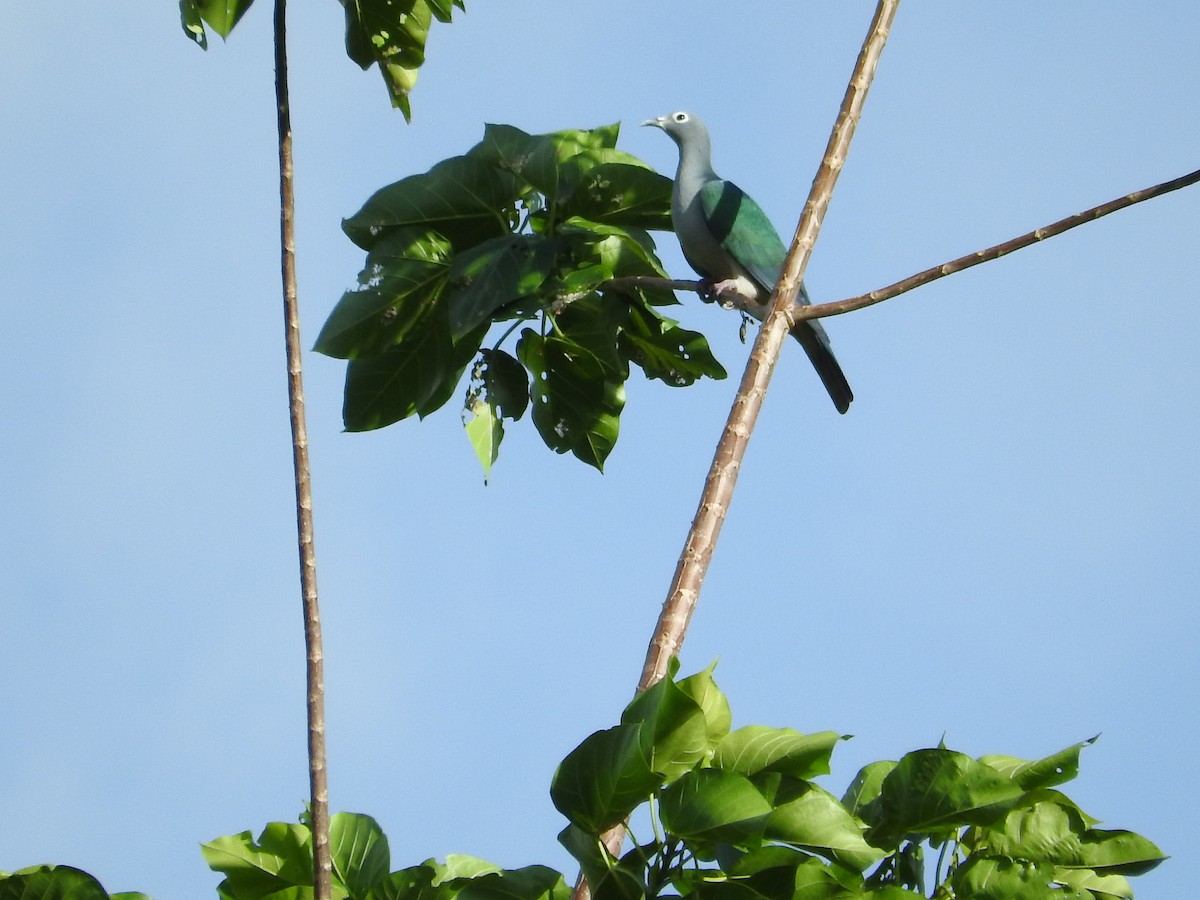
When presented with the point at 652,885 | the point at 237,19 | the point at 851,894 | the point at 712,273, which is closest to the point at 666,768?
the point at 652,885

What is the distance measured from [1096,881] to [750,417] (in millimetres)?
1181

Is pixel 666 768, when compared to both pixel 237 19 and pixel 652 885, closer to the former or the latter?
pixel 652 885

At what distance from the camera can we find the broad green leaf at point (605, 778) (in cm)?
196

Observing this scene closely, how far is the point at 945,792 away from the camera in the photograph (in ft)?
7.04

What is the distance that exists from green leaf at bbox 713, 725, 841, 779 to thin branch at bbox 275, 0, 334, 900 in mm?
718

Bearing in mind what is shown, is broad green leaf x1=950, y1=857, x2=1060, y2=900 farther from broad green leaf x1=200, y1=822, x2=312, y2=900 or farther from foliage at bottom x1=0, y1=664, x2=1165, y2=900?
broad green leaf x1=200, y1=822, x2=312, y2=900

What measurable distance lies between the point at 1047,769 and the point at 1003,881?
0.23 m

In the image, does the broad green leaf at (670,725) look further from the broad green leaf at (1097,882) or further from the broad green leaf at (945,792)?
the broad green leaf at (1097,882)

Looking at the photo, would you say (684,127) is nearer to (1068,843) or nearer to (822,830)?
(1068,843)

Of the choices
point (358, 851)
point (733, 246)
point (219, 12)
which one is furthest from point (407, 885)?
point (733, 246)

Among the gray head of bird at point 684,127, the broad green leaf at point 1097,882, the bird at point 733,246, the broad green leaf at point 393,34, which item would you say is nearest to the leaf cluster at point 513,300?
the broad green leaf at point 393,34

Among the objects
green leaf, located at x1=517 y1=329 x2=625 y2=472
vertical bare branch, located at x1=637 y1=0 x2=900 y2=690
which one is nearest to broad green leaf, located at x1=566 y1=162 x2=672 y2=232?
green leaf, located at x1=517 y1=329 x2=625 y2=472

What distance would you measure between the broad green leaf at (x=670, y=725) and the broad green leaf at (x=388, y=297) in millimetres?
1638

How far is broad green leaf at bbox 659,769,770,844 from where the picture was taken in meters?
1.94
